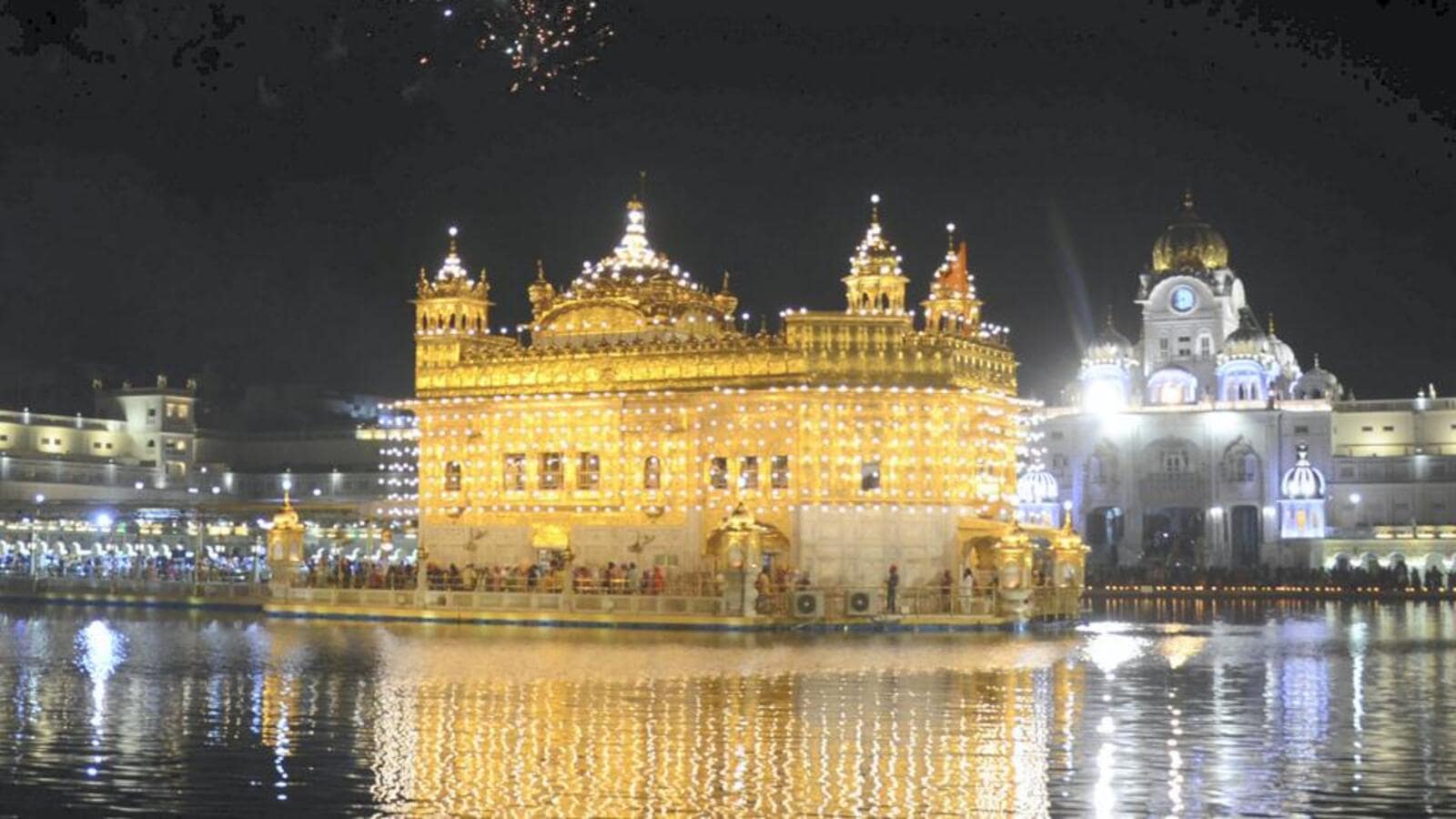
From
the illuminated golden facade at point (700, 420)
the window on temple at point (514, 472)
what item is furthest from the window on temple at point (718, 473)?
the window on temple at point (514, 472)

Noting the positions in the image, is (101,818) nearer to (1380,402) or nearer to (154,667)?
(154,667)

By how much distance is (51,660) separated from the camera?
34906mm

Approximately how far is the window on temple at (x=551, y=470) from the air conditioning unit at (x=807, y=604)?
31.5ft

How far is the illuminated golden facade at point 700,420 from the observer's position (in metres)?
51.2

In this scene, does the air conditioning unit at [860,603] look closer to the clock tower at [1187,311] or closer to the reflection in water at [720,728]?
the reflection in water at [720,728]

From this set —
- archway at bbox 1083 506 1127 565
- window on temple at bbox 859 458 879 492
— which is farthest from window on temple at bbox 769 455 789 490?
archway at bbox 1083 506 1127 565

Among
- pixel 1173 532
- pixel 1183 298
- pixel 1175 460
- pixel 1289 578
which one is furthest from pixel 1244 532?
pixel 1289 578

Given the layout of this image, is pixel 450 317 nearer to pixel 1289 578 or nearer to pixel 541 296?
pixel 541 296

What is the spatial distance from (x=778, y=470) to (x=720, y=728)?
27.7 m

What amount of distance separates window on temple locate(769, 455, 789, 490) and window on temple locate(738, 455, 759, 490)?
44cm

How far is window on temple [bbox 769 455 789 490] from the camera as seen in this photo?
5159cm

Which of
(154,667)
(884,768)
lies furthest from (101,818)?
(154,667)

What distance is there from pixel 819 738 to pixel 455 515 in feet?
114

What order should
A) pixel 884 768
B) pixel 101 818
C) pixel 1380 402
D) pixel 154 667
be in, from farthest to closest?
pixel 1380 402 < pixel 154 667 < pixel 884 768 < pixel 101 818
